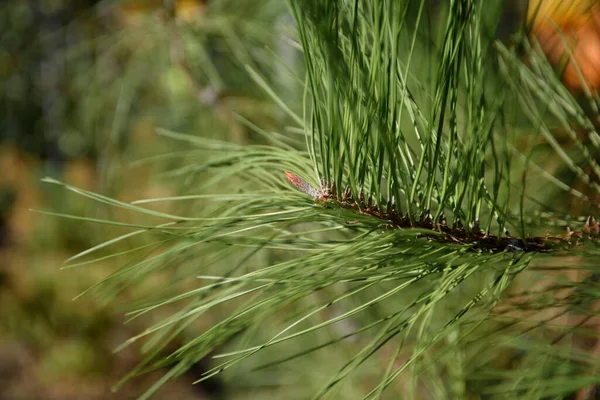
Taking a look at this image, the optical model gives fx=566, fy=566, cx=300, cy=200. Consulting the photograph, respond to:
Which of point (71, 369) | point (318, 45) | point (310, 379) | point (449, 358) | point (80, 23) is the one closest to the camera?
point (318, 45)

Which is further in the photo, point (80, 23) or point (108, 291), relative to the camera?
point (80, 23)

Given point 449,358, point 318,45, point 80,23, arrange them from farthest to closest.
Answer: point 80,23 < point 449,358 < point 318,45

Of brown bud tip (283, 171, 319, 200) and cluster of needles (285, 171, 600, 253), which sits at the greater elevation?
brown bud tip (283, 171, 319, 200)

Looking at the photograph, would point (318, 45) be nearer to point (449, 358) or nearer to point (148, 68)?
point (449, 358)

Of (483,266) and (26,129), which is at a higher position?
(26,129)

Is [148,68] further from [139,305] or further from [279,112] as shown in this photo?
[139,305]

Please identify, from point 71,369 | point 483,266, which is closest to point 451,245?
point 483,266

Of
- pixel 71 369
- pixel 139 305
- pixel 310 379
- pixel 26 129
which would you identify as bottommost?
pixel 71 369

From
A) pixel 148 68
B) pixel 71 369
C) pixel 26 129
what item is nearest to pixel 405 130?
pixel 148 68

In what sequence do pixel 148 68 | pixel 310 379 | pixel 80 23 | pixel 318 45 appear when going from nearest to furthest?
1. pixel 318 45
2. pixel 310 379
3. pixel 148 68
4. pixel 80 23

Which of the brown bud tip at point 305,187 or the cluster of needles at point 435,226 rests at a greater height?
the brown bud tip at point 305,187
